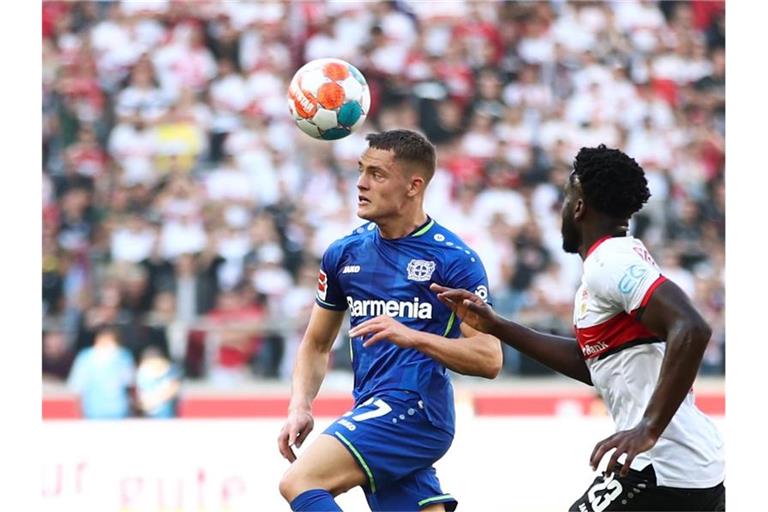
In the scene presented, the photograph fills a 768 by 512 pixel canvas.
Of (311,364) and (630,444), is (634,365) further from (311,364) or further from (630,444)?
(311,364)

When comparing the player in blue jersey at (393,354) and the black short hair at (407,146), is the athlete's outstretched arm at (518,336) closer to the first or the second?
the player in blue jersey at (393,354)

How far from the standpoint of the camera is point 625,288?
15.8ft

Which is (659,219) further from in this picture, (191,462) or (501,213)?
(191,462)

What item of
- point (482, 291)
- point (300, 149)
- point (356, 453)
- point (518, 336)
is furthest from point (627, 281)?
point (300, 149)

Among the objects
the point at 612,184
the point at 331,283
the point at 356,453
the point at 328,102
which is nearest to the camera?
the point at 612,184

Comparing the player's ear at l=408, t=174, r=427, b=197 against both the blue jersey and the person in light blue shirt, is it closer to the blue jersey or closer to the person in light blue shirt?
the blue jersey

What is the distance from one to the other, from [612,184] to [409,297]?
4.82 feet

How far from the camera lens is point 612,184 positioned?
202 inches

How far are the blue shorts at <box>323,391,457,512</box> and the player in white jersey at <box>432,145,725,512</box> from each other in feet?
3.64

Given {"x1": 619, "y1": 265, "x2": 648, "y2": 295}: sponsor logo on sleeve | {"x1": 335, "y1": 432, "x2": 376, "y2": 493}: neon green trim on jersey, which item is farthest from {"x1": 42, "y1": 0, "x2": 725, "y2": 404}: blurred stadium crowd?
{"x1": 619, "y1": 265, "x2": 648, "y2": 295}: sponsor logo on sleeve

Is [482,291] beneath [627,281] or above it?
beneath

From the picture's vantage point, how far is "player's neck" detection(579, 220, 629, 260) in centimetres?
512
